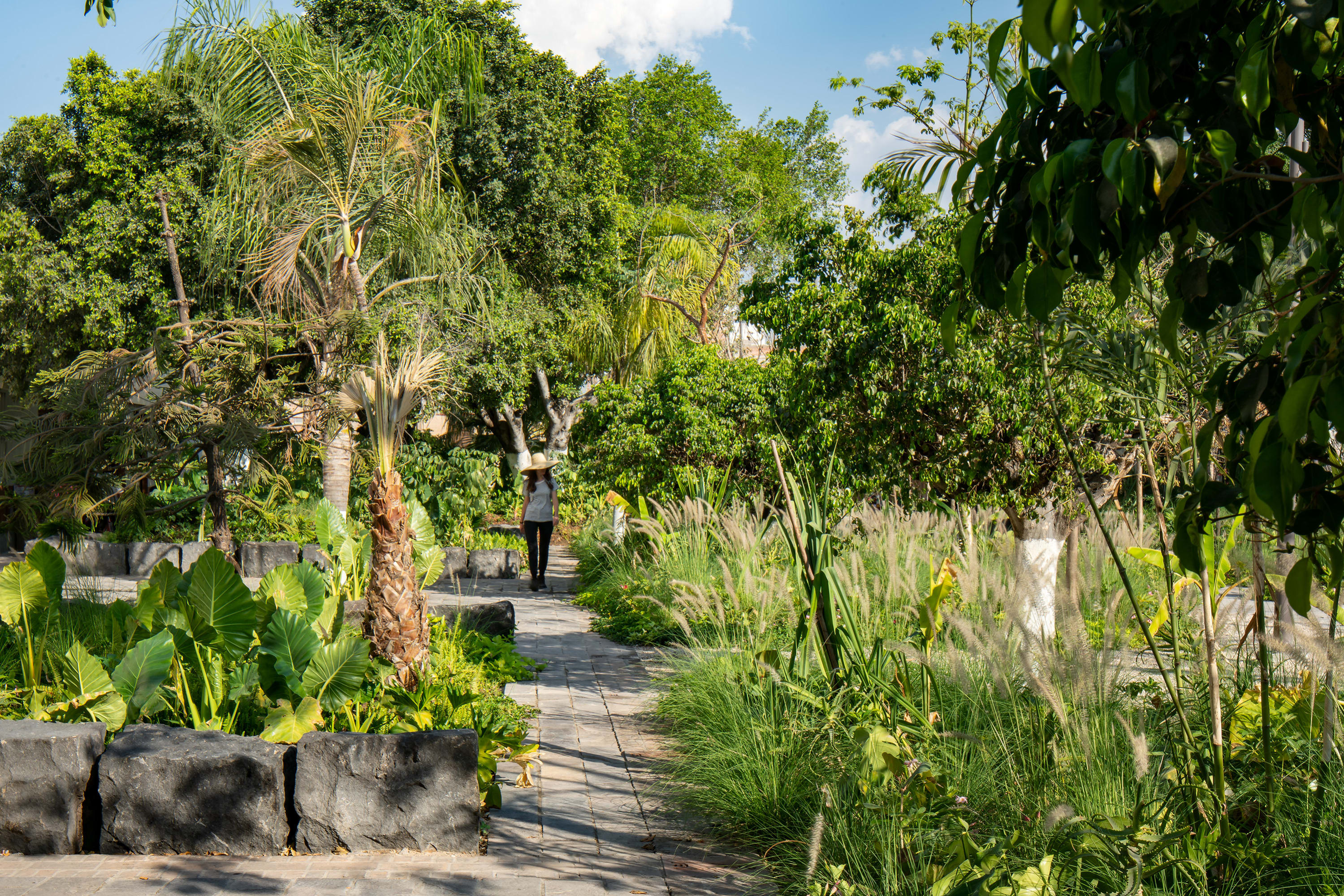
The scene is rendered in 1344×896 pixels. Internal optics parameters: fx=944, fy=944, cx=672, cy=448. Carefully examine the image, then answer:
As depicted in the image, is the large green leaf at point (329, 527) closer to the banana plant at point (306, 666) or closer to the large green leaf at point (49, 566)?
the large green leaf at point (49, 566)

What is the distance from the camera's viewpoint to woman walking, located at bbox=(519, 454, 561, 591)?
40.5 ft

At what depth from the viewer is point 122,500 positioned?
7.70 m

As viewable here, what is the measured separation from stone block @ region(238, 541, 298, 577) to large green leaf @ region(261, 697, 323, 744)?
9.07 metres

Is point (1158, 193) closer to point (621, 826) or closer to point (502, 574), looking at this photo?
point (621, 826)

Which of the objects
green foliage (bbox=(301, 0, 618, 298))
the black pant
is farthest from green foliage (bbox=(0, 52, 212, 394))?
the black pant

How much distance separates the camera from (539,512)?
12.3 meters

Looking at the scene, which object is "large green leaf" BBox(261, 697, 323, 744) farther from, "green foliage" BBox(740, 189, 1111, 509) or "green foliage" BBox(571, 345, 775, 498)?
"green foliage" BBox(571, 345, 775, 498)

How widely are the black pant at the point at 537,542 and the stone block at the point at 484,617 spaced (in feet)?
14.5

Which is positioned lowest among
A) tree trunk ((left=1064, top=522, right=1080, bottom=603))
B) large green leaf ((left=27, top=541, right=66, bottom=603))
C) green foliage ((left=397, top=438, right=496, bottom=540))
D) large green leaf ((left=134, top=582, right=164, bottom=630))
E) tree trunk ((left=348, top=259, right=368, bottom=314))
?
large green leaf ((left=134, top=582, right=164, bottom=630))

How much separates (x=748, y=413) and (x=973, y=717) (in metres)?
8.91

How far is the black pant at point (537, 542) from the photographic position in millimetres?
12539

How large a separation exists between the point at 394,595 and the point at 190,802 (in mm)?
1815

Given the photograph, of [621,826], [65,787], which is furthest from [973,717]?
[65,787]

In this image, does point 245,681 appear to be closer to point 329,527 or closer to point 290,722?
point 290,722
